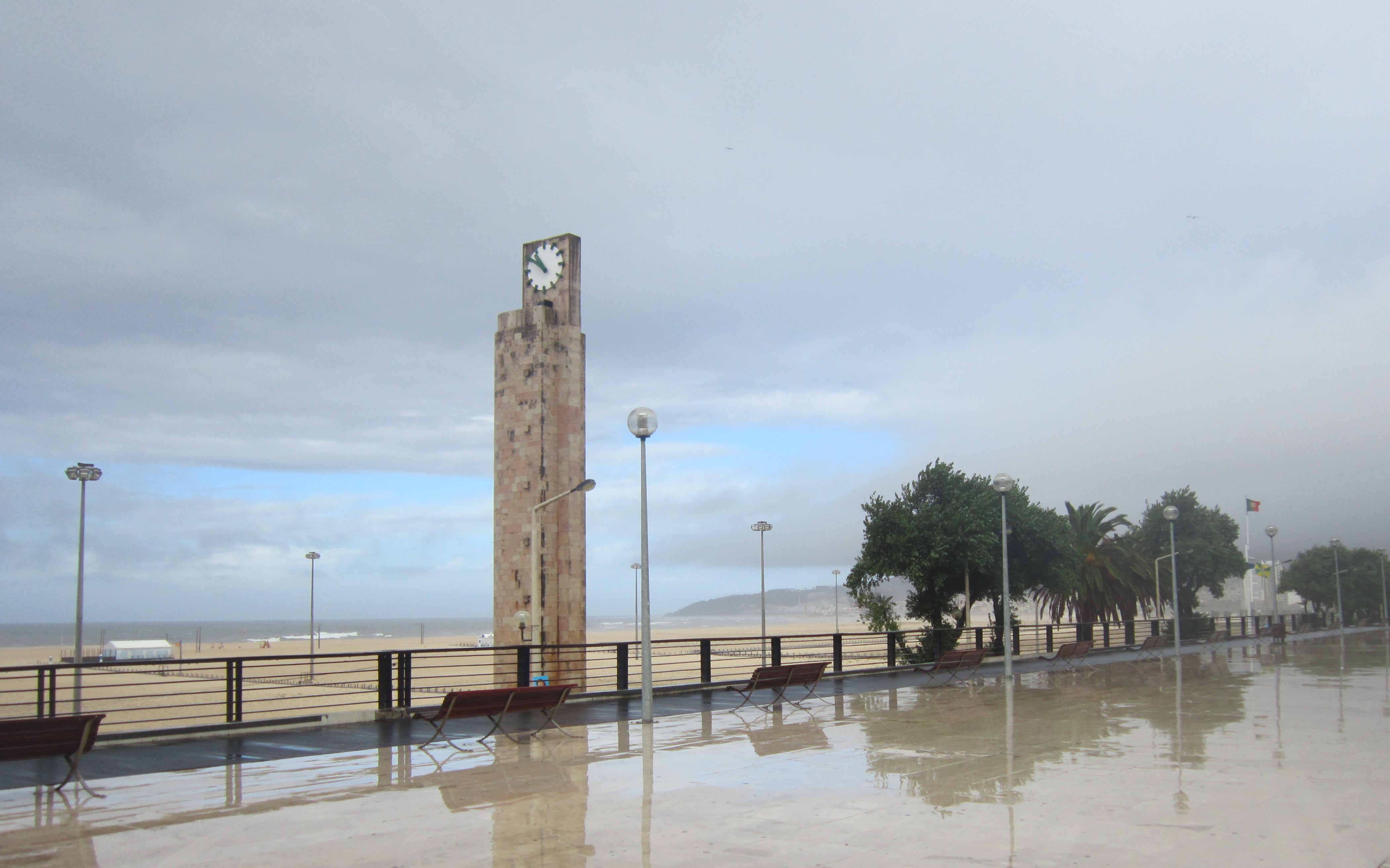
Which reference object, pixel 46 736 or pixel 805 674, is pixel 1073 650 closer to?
pixel 805 674

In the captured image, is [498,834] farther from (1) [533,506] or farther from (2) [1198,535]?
(2) [1198,535]

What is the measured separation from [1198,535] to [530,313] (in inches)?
1630

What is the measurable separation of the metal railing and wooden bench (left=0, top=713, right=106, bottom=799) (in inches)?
25.8

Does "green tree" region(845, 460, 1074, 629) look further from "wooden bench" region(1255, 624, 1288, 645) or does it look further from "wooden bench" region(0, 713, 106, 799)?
"wooden bench" region(0, 713, 106, 799)

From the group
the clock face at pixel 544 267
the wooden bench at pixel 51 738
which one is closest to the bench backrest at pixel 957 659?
the clock face at pixel 544 267

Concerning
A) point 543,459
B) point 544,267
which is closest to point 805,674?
point 543,459

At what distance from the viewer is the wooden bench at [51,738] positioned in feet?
32.3

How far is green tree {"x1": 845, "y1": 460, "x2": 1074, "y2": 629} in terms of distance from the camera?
31875 millimetres

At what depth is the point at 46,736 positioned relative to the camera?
10.1 meters

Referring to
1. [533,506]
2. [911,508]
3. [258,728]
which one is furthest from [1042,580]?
[258,728]

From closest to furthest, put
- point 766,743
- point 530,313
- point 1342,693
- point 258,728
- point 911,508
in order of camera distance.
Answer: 1. point 766,743
2. point 258,728
3. point 1342,693
4. point 530,313
5. point 911,508

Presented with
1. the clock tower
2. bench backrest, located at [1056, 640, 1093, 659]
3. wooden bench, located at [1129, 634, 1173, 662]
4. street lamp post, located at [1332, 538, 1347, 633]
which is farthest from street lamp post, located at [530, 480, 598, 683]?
street lamp post, located at [1332, 538, 1347, 633]

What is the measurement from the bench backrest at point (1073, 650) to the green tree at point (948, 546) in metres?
4.68

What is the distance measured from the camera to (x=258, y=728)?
14.0m
